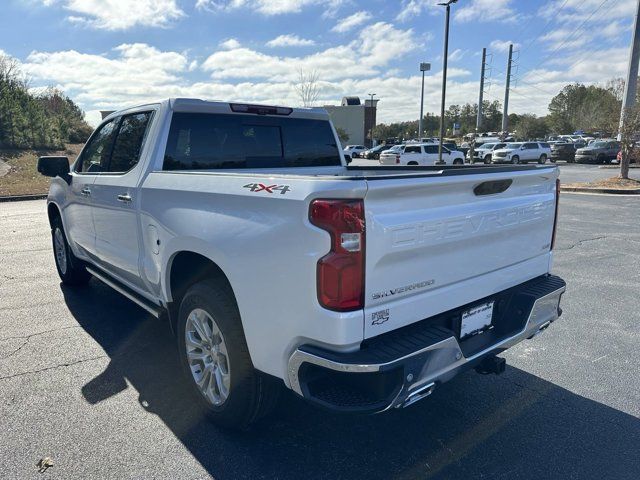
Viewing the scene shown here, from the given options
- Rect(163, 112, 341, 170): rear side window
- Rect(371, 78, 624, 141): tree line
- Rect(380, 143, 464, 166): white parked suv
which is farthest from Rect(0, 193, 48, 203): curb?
Rect(371, 78, 624, 141): tree line

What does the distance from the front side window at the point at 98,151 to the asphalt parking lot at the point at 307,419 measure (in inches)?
60.2

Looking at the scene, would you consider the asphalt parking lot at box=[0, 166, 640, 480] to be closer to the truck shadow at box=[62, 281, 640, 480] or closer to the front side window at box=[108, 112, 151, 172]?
the truck shadow at box=[62, 281, 640, 480]

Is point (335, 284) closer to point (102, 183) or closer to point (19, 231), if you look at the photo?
point (102, 183)

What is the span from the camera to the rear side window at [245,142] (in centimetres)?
367

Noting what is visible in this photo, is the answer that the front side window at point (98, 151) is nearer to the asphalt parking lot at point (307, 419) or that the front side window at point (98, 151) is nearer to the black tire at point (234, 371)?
the asphalt parking lot at point (307, 419)

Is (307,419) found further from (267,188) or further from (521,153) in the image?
(521,153)

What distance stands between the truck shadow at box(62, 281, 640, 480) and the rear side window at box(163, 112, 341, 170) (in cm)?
171

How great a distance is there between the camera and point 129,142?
3980 mm

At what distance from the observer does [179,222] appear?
2996 millimetres

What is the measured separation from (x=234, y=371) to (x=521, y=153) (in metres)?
Answer: 35.9

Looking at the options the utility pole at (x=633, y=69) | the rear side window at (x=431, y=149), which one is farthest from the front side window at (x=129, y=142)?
the rear side window at (x=431, y=149)

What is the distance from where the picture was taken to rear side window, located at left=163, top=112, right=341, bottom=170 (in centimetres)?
367

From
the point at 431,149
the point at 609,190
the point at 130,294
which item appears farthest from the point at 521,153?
the point at 130,294

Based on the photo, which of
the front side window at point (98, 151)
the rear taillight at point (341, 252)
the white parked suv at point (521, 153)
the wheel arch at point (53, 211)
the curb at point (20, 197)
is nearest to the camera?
the rear taillight at point (341, 252)
